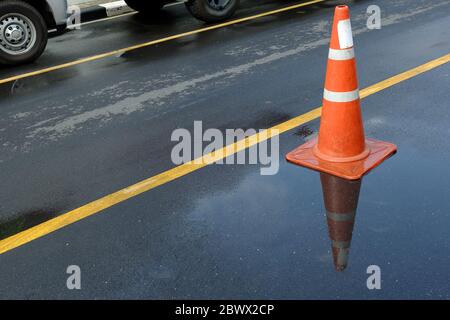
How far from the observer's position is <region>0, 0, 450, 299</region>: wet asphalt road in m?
2.78

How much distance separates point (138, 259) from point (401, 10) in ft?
21.0

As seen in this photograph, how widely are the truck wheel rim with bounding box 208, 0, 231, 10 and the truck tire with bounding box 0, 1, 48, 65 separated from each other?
2.61 m

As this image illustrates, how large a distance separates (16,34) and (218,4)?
3.14 meters

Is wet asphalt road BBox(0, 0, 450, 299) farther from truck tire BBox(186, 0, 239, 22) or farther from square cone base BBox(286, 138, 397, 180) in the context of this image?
truck tire BBox(186, 0, 239, 22)

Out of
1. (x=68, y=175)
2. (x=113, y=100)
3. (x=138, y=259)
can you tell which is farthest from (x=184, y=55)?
(x=138, y=259)

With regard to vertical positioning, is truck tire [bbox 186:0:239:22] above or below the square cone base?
above

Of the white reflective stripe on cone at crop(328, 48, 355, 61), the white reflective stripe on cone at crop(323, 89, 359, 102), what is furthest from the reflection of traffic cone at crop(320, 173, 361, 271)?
the white reflective stripe on cone at crop(328, 48, 355, 61)

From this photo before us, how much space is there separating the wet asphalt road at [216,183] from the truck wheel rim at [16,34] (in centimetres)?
34

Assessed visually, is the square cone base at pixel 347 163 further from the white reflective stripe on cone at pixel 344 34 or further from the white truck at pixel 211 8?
the white truck at pixel 211 8

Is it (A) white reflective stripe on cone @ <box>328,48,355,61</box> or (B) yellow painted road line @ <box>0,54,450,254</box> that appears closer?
Result: (B) yellow painted road line @ <box>0,54,450,254</box>

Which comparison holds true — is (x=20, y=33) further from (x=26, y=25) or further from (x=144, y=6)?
(x=144, y=6)

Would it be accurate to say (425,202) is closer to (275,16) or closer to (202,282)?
(202,282)

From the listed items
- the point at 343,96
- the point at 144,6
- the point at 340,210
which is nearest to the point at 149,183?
the point at 340,210

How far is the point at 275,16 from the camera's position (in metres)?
8.36
